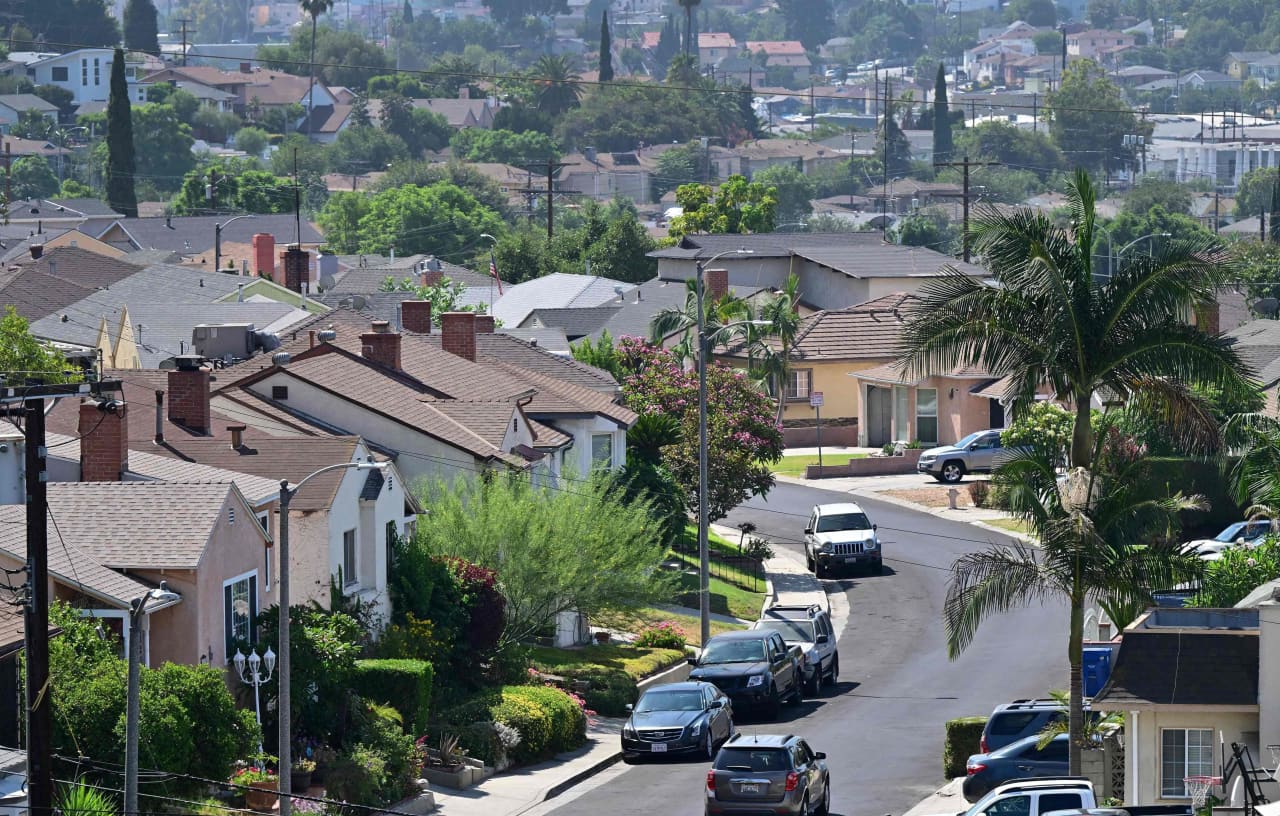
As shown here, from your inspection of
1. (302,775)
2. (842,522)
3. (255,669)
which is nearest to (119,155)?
(842,522)

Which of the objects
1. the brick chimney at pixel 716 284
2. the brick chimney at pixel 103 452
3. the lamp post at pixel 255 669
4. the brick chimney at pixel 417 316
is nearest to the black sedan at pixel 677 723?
the lamp post at pixel 255 669

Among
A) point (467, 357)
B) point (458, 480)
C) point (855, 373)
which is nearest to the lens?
point (458, 480)

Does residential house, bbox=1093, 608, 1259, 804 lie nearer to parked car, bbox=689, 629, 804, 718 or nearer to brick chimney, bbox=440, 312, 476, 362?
parked car, bbox=689, 629, 804, 718

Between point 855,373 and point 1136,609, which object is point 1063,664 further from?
point 855,373

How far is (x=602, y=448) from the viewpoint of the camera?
58.6 metres

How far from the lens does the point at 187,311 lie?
257 feet

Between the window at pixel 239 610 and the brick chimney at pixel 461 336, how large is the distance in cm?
2475

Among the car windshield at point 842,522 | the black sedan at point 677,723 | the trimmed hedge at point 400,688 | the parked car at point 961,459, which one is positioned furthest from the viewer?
the parked car at point 961,459

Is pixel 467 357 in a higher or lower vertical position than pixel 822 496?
higher

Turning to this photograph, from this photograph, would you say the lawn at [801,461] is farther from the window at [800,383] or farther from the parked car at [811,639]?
the parked car at [811,639]

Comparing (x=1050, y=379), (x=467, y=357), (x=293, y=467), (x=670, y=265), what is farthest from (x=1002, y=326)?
(x=670, y=265)

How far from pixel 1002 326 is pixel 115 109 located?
427ft

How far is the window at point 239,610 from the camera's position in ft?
120

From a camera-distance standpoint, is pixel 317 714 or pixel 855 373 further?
pixel 855 373
